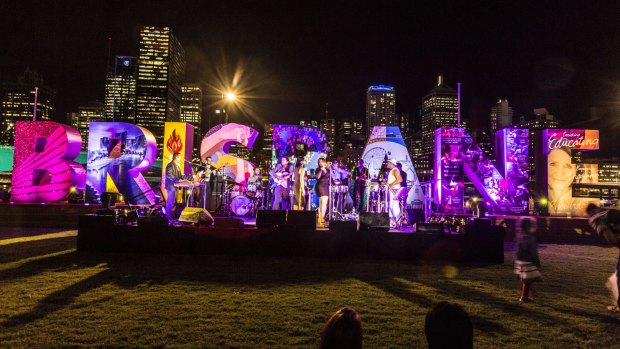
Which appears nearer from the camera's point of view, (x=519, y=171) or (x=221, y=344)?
(x=221, y=344)

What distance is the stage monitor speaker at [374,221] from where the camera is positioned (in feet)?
33.4

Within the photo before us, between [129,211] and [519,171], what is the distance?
17.2 metres

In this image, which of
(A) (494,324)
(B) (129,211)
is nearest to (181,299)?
(A) (494,324)

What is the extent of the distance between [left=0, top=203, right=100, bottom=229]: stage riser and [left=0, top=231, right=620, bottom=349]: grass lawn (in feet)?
22.2

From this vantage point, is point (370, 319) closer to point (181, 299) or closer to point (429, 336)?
point (181, 299)

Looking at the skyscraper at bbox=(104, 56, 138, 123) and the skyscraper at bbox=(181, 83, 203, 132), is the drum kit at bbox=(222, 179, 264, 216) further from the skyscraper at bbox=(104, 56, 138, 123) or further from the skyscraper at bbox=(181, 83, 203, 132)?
the skyscraper at bbox=(104, 56, 138, 123)

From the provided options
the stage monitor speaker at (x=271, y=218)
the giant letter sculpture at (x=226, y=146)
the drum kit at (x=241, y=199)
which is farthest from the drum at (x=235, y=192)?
the stage monitor speaker at (x=271, y=218)

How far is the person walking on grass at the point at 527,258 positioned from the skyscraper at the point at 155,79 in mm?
134410

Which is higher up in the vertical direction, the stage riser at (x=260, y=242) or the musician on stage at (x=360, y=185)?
the musician on stage at (x=360, y=185)

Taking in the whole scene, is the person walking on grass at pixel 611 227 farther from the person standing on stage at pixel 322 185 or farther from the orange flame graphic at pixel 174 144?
the orange flame graphic at pixel 174 144

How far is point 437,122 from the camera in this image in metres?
83.6

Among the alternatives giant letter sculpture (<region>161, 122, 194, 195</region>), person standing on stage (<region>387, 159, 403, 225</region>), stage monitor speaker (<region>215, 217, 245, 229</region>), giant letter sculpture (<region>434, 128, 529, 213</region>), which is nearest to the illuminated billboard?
giant letter sculpture (<region>434, 128, 529, 213</region>)

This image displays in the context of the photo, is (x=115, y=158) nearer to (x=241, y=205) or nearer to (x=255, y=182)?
(x=241, y=205)

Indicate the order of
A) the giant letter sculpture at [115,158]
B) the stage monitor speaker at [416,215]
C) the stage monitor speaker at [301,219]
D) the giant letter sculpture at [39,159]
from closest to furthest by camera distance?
the stage monitor speaker at [301,219] → the stage monitor speaker at [416,215] → the giant letter sculpture at [39,159] → the giant letter sculpture at [115,158]
